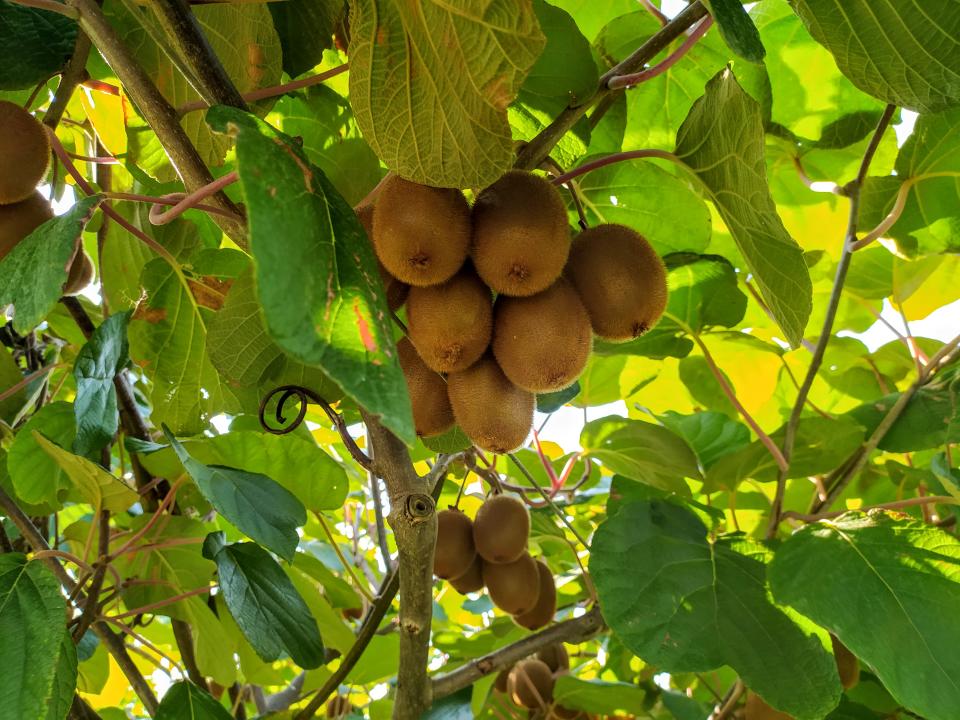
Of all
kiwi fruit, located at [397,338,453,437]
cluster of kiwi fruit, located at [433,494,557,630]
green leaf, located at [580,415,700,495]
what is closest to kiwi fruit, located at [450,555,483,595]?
cluster of kiwi fruit, located at [433,494,557,630]

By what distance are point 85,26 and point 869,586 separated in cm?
95

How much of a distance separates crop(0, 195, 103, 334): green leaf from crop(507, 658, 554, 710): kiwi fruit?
1.23 meters

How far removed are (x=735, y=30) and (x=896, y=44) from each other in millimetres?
227

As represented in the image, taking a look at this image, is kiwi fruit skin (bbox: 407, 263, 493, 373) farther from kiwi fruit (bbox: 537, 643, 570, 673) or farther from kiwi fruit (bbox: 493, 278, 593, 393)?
kiwi fruit (bbox: 537, 643, 570, 673)

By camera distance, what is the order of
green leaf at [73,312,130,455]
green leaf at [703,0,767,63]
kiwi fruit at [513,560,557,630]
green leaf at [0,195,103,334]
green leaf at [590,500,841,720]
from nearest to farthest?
green leaf at [703,0,767,63], green leaf at [0,195,103,334], green leaf at [590,500,841,720], green leaf at [73,312,130,455], kiwi fruit at [513,560,557,630]

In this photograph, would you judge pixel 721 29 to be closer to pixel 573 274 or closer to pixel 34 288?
pixel 573 274

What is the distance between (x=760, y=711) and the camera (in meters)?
1.22

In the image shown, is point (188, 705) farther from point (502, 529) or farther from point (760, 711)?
point (760, 711)

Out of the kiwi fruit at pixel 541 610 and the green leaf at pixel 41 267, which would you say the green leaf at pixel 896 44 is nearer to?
the green leaf at pixel 41 267

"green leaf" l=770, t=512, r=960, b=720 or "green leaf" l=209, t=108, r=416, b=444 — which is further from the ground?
"green leaf" l=209, t=108, r=416, b=444

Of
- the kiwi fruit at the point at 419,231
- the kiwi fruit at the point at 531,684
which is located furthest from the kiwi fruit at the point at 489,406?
the kiwi fruit at the point at 531,684

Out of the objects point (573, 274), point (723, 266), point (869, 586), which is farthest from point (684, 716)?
point (573, 274)

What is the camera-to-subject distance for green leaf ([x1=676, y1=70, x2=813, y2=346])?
0.80 m

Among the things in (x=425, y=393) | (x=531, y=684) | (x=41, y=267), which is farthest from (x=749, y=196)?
(x=531, y=684)
